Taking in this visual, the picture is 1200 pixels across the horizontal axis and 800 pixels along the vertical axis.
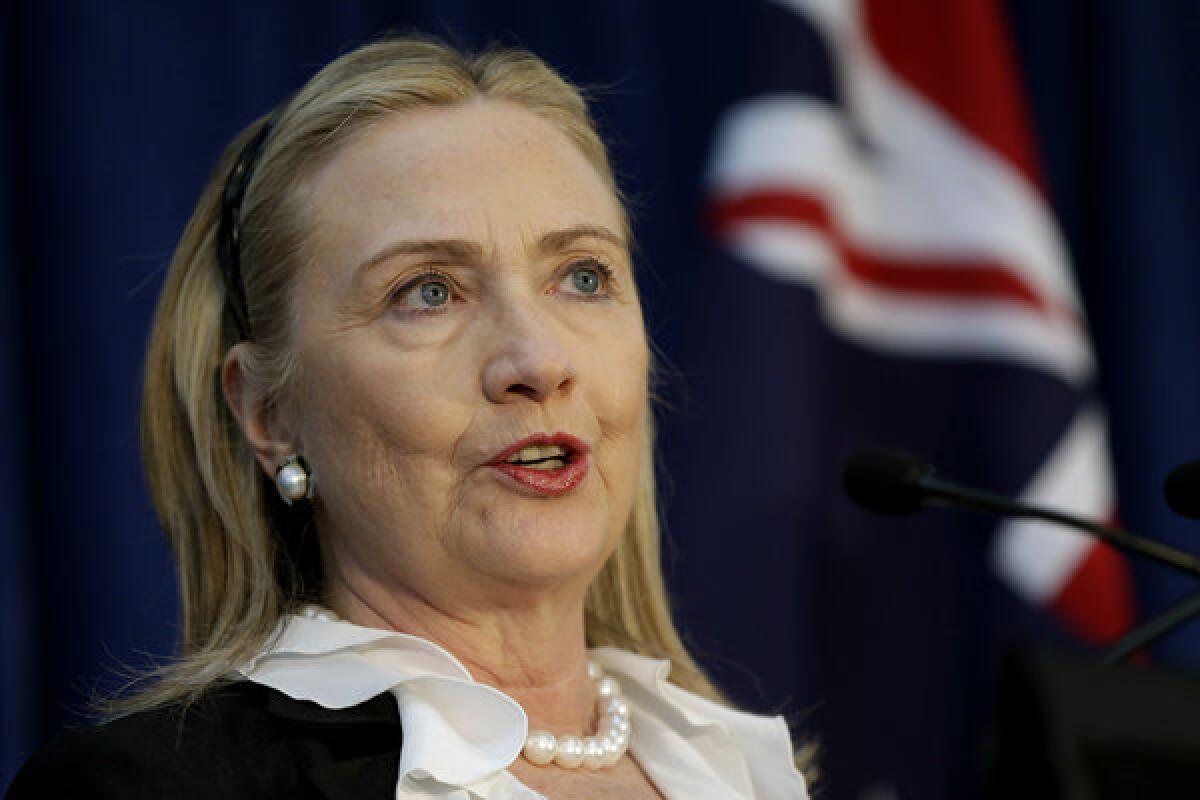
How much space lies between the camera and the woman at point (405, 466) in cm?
153

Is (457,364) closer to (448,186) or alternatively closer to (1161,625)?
(448,186)

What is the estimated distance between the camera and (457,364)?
1.59 metres

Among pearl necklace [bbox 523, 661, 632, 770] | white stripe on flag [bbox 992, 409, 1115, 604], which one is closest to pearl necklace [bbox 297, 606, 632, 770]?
pearl necklace [bbox 523, 661, 632, 770]

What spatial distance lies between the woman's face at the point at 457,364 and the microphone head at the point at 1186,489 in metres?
0.57

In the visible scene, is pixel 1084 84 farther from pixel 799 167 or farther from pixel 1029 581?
pixel 1029 581

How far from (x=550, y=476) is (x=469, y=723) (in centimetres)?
26

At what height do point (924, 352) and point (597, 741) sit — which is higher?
point (597, 741)

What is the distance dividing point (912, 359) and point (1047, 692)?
236 cm

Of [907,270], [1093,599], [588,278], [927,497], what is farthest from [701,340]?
[927,497]

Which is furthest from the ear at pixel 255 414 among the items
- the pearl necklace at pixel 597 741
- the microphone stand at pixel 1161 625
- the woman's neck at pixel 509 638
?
the microphone stand at pixel 1161 625

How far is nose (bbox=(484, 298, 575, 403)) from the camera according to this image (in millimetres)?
1571

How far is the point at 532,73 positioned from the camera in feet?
6.22

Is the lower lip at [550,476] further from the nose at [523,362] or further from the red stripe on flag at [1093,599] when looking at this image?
the red stripe on flag at [1093,599]

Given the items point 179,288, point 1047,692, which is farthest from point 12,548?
point 1047,692
